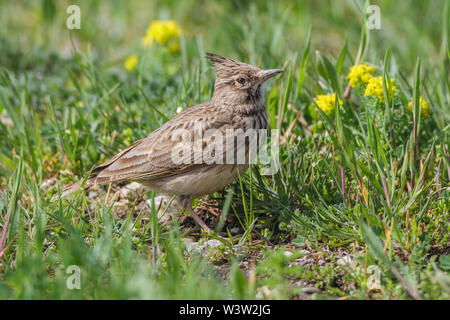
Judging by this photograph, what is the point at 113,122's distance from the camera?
5.00m

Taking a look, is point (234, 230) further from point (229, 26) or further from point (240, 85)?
point (229, 26)

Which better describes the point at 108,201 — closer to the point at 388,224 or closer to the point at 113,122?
the point at 113,122

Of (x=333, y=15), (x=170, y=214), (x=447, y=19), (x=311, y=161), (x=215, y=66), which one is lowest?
(x=170, y=214)

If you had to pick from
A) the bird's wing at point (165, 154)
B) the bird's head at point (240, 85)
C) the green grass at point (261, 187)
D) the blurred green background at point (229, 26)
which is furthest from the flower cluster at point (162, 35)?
the bird's wing at point (165, 154)

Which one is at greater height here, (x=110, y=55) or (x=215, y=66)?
(x=110, y=55)

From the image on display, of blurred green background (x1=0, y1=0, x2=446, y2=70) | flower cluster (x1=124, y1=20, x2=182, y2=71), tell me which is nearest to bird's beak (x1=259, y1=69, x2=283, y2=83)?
blurred green background (x1=0, y1=0, x2=446, y2=70)

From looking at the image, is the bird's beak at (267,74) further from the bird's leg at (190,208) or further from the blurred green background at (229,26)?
the blurred green background at (229,26)

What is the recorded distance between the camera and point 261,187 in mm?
3980

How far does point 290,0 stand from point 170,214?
15.0 ft

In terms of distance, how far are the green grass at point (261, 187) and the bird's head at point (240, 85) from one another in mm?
413

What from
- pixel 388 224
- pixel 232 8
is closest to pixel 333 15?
pixel 232 8

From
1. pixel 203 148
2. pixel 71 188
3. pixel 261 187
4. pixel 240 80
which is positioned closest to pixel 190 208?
pixel 203 148

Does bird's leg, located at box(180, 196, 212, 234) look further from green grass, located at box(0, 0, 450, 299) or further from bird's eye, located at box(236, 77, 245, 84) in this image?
bird's eye, located at box(236, 77, 245, 84)

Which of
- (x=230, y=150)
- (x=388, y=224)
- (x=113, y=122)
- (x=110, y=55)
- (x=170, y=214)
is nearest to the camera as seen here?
(x=388, y=224)
